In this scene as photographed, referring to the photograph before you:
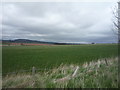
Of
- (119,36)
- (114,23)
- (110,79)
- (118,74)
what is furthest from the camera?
(114,23)

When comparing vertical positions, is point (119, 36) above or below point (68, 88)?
above

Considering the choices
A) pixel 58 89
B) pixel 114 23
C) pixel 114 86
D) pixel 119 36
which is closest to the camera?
pixel 58 89

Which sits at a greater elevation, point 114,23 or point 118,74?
point 114,23

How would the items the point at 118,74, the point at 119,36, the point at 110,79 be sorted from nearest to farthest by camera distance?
the point at 110,79 → the point at 118,74 → the point at 119,36

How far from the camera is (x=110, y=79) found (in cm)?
377

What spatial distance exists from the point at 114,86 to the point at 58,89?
1665mm

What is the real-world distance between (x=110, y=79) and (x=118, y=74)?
59 centimetres

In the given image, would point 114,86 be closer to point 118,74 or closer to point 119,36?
point 118,74

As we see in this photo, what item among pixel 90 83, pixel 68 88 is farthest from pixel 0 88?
pixel 90 83

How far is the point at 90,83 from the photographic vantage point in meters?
3.59

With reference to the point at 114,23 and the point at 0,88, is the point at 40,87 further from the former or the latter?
the point at 114,23


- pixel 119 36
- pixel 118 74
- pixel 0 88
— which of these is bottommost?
pixel 0 88

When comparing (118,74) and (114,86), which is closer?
(114,86)

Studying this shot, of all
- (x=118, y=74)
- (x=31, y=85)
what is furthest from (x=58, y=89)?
(x=118, y=74)
